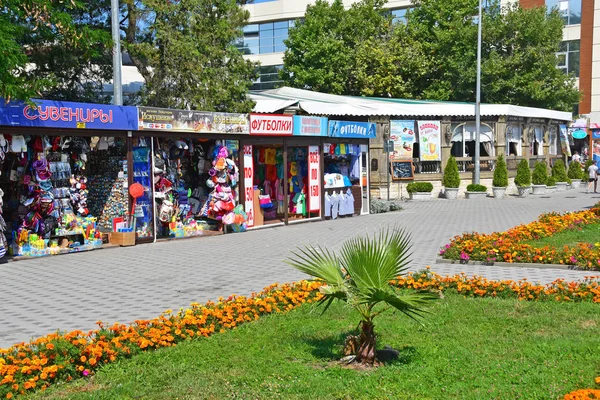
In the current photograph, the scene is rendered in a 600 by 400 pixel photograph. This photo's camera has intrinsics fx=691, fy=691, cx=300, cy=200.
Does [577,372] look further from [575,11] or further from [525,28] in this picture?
[575,11]

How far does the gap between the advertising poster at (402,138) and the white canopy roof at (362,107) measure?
542mm

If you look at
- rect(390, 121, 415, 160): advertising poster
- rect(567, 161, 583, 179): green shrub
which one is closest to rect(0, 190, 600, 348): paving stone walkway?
rect(390, 121, 415, 160): advertising poster

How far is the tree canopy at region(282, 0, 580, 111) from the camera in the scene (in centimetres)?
4134

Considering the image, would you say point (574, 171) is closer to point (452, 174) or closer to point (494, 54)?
point (494, 54)

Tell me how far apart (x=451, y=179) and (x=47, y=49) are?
63.3 feet

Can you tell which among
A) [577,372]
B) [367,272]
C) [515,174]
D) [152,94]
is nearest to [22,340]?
[367,272]

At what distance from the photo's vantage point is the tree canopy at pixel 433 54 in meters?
41.3

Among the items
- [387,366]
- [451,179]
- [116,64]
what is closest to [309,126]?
[116,64]

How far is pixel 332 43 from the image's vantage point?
41.7 m

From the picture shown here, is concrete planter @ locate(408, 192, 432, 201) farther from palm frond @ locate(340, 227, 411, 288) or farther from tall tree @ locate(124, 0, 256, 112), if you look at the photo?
palm frond @ locate(340, 227, 411, 288)

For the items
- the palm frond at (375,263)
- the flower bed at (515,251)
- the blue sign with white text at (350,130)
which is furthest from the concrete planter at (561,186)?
the palm frond at (375,263)

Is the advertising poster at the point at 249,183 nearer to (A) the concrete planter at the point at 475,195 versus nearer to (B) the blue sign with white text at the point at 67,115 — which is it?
(B) the blue sign with white text at the point at 67,115

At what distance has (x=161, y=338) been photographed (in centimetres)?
756

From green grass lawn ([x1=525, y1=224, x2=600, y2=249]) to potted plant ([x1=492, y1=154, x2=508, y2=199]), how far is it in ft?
55.1
